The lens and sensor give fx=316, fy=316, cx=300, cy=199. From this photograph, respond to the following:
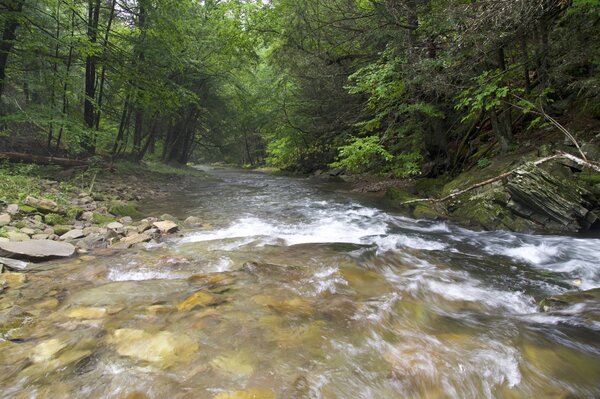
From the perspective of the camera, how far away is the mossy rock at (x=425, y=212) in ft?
27.3

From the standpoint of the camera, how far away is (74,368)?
7.51 feet

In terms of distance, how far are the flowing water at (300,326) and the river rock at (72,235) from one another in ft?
3.89

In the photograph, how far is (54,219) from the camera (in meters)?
6.05

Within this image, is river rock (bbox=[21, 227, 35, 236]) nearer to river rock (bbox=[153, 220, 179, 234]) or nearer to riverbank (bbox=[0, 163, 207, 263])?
riverbank (bbox=[0, 163, 207, 263])

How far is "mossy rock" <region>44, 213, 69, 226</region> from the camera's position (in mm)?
5957

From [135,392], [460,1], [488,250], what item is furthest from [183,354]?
[460,1]

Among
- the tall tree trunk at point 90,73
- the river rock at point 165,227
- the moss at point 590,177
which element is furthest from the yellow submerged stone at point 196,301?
the tall tree trunk at point 90,73

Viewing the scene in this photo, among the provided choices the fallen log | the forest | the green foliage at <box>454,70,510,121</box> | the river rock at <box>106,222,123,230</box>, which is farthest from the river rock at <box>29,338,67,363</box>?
the fallen log

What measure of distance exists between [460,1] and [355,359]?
351 inches

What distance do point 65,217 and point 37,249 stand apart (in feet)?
7.65

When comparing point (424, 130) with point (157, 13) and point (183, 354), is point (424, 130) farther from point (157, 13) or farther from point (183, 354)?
point (183, 354)

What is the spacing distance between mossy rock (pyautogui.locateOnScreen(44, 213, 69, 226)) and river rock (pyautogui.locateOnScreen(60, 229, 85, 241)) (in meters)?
0.71

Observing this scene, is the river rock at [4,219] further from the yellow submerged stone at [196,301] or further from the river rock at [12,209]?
the yellow submerged stone at [196,301]

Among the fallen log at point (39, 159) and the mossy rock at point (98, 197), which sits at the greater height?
the fallen log at point (39, 159)
